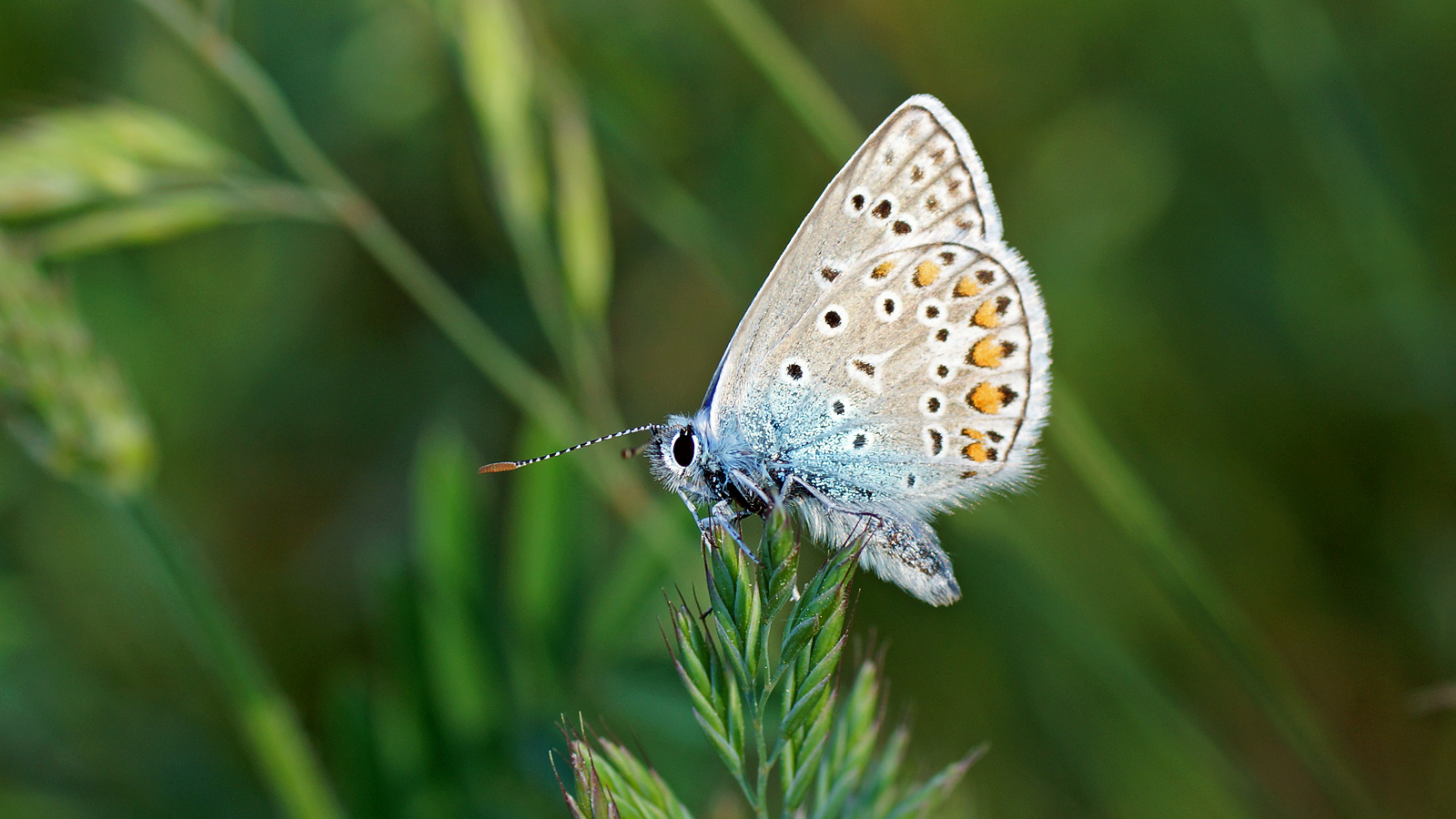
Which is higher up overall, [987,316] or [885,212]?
[885,212]

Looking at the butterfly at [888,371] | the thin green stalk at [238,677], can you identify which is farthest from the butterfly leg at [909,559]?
the thin green stalk at [238,677]

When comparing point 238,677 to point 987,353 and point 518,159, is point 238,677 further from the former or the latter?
point 987,353

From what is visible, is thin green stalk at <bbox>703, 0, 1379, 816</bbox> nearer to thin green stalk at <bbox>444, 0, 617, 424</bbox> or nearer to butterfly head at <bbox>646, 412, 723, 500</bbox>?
thin green stalk at <bbox>444, 0, 617, 424</bbox>

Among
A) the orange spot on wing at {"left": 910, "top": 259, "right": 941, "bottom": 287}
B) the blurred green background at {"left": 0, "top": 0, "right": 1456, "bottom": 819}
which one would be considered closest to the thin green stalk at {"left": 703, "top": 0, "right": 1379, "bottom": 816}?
the blurred green background at {"left": 0, "top": 0, "right": 1456, "bottom": 819}

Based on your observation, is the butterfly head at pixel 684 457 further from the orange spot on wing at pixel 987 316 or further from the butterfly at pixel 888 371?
the orange spot on wing at pixel 987 316

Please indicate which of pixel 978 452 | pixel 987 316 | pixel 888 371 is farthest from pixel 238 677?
pixel 987 316
